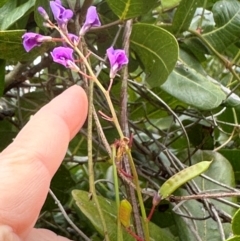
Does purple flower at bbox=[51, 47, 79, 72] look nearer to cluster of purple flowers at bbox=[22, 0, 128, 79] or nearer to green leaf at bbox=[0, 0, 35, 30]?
cluster of purple flowers at bbox=[22, 0, 128, 79]

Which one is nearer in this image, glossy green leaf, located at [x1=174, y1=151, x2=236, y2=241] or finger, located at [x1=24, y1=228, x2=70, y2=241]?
finger, located at [x1=24, y1=228, x2=70, y2=241]

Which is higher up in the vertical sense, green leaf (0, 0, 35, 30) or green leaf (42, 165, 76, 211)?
green leaf (0, 0, 35, 30)

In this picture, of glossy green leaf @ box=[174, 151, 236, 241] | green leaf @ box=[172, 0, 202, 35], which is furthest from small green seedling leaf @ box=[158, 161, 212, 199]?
green leaf @ box=[172, 0, 202, 35]

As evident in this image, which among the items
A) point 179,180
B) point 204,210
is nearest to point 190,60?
point 204,210

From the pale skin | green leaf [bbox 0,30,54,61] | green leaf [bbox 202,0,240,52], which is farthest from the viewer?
green leaf [bbox 202,0,240,52]

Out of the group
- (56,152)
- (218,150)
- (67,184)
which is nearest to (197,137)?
(218,150)
